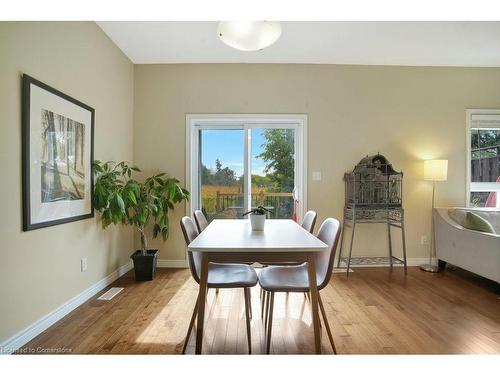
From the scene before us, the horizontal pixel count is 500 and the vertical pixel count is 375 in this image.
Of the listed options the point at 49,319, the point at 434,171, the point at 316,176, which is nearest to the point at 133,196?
the point at 49,319

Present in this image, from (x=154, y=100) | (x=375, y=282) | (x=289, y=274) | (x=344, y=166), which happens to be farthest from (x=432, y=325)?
(x=154, y=100)

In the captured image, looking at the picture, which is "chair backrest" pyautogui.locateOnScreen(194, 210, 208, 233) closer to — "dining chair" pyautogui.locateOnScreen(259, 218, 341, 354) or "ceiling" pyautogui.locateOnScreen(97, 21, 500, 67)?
"dining chair" pyautogui.locateOnScreen(259, 218, 341, 354)

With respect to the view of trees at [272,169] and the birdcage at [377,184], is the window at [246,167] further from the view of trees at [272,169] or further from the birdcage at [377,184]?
the birdcage at [377,184]

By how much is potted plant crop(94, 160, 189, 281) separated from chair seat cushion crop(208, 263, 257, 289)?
1.21 metres

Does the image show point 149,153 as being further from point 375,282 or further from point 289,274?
point 375,282

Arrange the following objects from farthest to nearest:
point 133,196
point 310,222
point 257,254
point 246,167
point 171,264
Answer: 1. point 246,167
2. point 171,264
3. point 133,196
4. point 310,222
5. point 257,254

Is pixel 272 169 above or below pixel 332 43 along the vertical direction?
below

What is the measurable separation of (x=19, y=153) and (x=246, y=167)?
7.82ft

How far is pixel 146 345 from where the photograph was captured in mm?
1770

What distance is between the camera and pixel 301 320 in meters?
2.11

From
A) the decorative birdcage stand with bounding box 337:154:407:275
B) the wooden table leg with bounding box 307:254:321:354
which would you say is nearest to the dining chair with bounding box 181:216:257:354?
the wooden table leg with bounding box 307:254:321:354

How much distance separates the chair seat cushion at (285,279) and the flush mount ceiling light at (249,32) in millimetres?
1554

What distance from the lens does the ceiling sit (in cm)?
270

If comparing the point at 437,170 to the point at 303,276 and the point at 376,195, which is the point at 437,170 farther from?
the point at 303,276
